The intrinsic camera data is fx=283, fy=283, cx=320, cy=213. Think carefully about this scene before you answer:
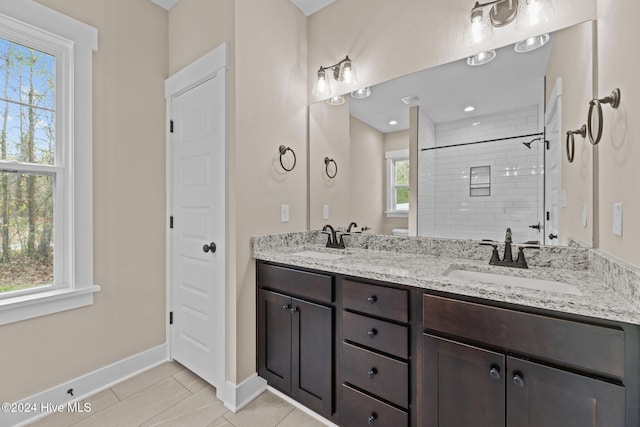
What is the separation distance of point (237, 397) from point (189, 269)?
3.06 ft

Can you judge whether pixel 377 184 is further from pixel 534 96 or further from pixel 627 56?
pixel 627 56

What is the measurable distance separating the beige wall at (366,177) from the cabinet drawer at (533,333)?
0.88 m

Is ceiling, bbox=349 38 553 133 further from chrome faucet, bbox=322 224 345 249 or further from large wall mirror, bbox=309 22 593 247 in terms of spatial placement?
chrome faucet, bbox=322 224 345 249

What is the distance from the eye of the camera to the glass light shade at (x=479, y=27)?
152 cm

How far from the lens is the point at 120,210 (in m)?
2.07

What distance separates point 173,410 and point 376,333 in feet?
4.53

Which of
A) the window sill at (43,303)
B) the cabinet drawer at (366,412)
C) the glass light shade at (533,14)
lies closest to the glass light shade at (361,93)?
the glass light shade at (533,14)

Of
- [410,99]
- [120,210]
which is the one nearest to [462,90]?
[410,99]

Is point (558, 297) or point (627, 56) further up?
point (627, 56)

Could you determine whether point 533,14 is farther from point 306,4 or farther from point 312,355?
point 312,355

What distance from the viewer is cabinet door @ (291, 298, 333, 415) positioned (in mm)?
1521

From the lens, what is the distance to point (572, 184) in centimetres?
136

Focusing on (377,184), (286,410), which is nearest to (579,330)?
(377,184)

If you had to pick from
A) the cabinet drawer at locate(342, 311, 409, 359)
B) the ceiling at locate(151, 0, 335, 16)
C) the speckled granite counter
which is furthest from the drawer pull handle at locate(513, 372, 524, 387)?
the ceiling at locate(151, 0, 335, 16)
